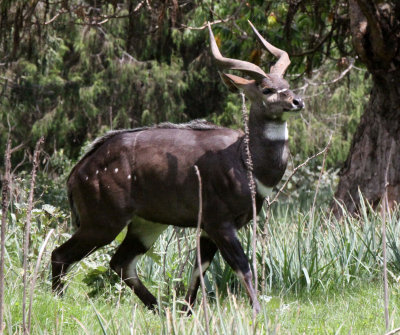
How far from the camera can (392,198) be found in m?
9.61

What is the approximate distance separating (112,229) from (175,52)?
662 inches

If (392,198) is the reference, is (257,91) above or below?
above

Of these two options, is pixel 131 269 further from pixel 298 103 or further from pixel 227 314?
pixel 298 103

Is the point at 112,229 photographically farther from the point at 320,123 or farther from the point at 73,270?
the point at 320,123

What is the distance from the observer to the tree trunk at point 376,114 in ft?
29.4

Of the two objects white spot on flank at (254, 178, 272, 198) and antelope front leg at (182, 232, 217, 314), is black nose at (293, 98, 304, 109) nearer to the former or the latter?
white spot on flank at (254, 178, 272, 198)

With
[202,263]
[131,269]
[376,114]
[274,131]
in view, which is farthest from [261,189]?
[376,114]

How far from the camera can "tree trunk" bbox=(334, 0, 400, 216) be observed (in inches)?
353

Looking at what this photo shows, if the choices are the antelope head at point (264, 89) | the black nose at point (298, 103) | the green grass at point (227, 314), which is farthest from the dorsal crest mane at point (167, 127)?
the green grass at point (227, 314)

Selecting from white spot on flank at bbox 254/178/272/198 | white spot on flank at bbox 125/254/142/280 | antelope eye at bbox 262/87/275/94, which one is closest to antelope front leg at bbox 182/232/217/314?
white spot on flank at bbox 125/254/142/280

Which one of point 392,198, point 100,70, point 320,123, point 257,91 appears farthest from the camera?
point 100,70

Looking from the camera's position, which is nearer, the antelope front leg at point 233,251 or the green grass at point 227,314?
the green grass at point 227,314

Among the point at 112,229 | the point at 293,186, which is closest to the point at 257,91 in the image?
the point at 112,229

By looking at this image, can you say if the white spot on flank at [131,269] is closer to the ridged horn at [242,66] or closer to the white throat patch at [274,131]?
the white throat patch at [274,131]
